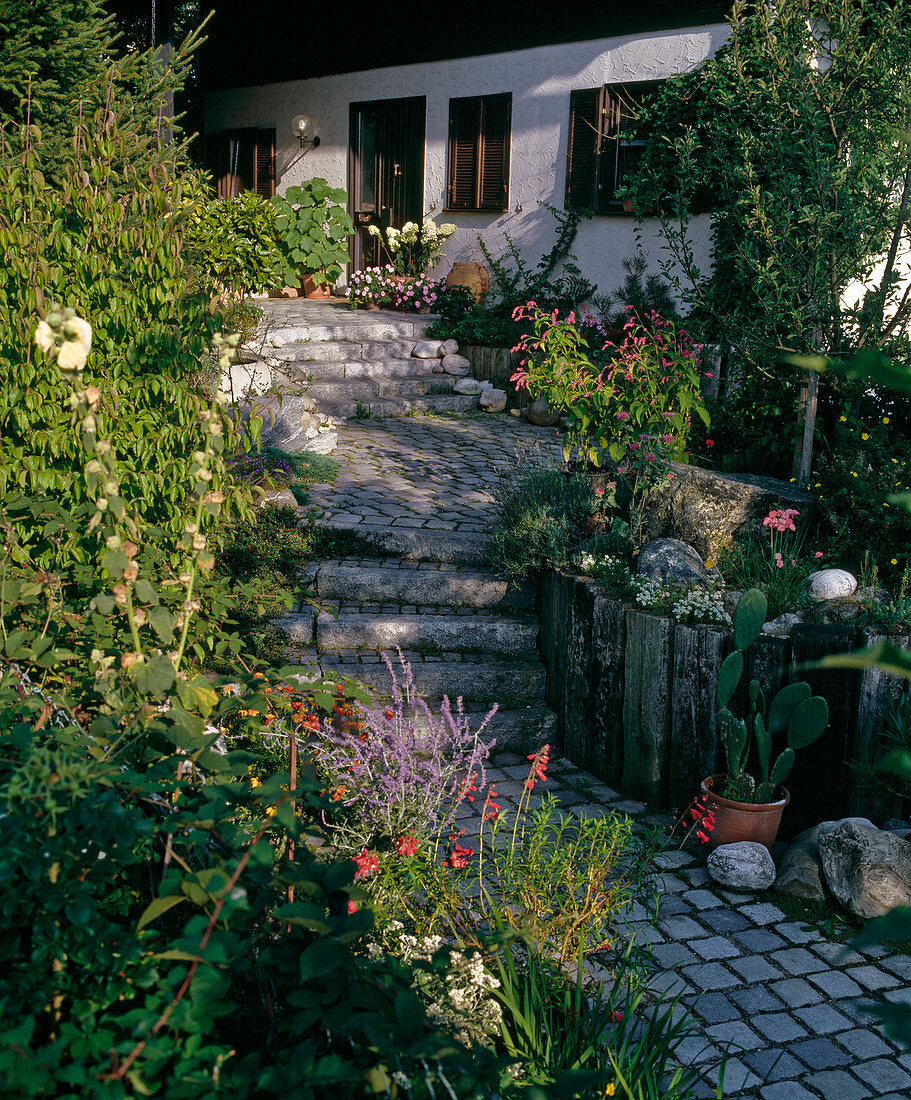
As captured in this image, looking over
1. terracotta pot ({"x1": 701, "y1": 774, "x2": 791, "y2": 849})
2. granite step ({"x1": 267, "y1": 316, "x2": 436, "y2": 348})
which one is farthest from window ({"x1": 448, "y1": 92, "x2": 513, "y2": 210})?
terracotta pot ({"x1": 701, "y1": 774, "x2": 791, "y2": 849})

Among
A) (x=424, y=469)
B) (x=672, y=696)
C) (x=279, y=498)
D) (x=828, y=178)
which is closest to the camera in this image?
(x=672, y=696)

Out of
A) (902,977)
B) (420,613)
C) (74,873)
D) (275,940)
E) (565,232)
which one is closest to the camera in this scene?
(74,873)

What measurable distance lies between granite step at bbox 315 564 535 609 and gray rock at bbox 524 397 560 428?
4.29 meters

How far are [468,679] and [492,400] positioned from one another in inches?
217

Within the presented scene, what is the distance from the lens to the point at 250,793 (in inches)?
73.0

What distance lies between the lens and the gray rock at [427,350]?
10.6 m

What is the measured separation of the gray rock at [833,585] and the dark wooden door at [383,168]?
9726 millimetres

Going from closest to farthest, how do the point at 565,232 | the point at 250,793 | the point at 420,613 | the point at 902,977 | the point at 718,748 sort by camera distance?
1. the point at 250,793
2. the point at 902,977
3. the point at 718,748
4. the point at 420,613
5. the point at 565,232

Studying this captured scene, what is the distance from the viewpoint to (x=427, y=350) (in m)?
→ 10.6

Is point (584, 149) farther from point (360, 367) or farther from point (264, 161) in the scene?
point (264, 161)

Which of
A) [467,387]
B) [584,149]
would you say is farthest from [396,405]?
[584,149]

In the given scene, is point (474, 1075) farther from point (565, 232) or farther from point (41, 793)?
point (565, 232)

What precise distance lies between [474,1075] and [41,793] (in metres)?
0.78

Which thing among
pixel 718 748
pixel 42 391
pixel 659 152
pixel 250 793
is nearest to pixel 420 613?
pixel 718 748
